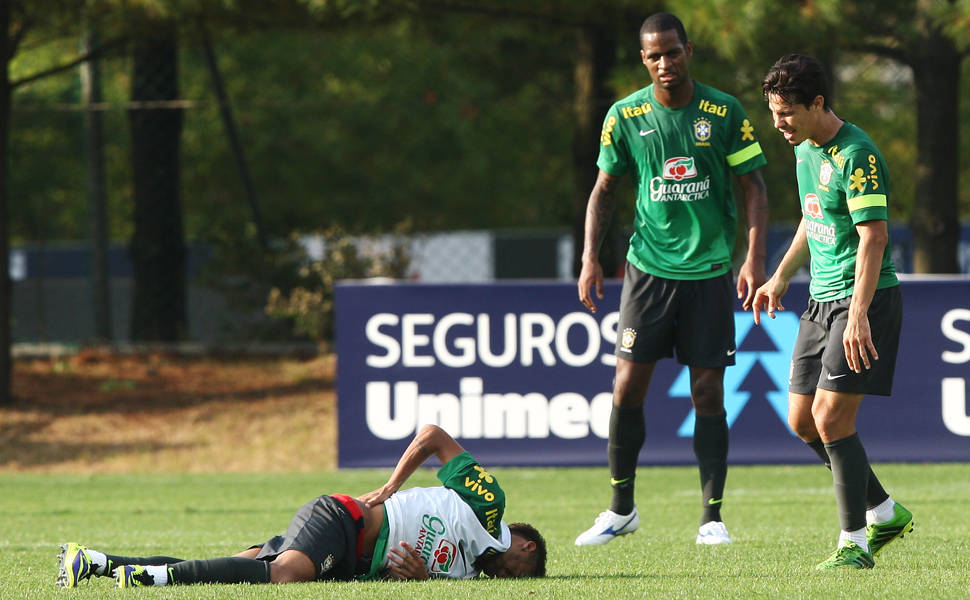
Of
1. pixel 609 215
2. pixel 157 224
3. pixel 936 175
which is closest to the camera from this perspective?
pixel 609 215

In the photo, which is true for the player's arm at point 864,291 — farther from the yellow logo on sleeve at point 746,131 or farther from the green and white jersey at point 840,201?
the yellow logo on sleeve at point 746,131

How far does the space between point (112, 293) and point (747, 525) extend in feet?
48.3

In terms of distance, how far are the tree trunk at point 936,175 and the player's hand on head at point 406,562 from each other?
9.22 meters

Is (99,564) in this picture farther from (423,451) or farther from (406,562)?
(423,451)

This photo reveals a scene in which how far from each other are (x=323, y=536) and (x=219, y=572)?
40 centimetres

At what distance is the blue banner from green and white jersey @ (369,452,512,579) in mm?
5726

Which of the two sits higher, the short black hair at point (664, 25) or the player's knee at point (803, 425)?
the short black hair at point (664, 25)

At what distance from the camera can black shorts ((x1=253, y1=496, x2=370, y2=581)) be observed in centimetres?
523

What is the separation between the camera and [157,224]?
56.1ft

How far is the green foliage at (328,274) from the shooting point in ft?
49.4

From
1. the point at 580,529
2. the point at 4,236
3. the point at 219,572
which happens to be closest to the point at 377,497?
the point at 219,572

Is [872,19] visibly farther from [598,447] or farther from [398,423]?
[398,423]

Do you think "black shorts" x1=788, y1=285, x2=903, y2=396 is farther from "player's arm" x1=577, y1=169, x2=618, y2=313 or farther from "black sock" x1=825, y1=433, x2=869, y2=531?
"player's arm" x1=577, y1=169, x2=618, y2=313

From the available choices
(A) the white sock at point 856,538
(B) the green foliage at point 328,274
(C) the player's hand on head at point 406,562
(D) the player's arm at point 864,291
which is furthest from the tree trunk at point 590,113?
(C) the player's hand on head at point 406,562
